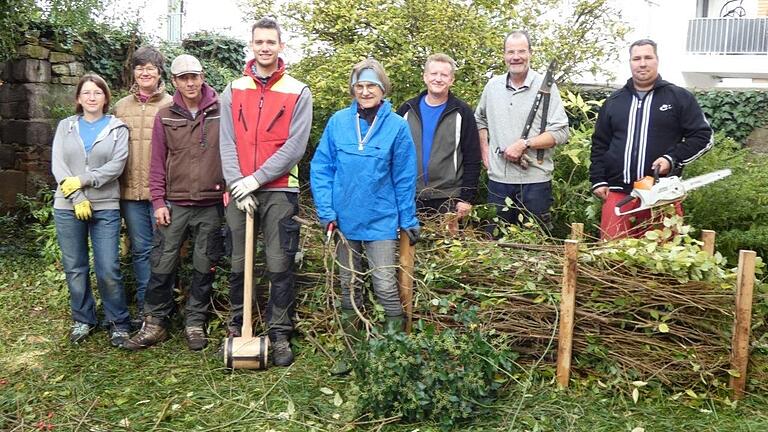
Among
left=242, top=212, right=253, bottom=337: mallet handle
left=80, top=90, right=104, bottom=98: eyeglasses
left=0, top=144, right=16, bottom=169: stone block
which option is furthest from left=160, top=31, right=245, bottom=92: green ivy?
left=242, top=212, right=253, bottom=337: mallet handle

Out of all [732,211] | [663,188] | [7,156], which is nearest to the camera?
[663,188]

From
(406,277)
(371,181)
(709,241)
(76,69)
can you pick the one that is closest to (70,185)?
(371,181)

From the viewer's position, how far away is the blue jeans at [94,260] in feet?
16.1

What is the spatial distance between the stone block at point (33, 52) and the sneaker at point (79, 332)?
439 cm

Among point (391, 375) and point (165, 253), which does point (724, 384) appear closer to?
point (391, 375)

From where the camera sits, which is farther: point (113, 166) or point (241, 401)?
point (113, 166)

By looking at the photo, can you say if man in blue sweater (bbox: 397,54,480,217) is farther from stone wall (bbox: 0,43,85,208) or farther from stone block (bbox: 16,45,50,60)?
stone block (bbox: 16,45,50,60)

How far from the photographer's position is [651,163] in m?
4.59

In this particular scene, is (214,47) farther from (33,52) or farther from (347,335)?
(347,335)

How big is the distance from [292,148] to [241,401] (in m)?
1.47

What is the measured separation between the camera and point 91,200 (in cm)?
484

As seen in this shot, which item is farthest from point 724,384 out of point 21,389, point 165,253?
point 21,389

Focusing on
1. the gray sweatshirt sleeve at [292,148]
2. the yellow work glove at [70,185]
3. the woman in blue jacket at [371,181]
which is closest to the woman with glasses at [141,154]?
the yellow work glove at [70,185]

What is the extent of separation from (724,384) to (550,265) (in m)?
1.07
